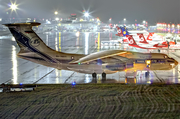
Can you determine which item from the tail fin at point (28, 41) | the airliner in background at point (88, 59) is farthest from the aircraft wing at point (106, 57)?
the tail fin at point (28, 41)

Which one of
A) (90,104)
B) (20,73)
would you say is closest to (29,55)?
(20,73)

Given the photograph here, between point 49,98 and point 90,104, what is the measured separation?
3.88 meters

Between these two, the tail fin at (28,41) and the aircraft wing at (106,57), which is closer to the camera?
the aircraft wing at (106,57)

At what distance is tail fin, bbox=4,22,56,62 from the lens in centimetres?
2773

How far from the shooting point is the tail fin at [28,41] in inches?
1092

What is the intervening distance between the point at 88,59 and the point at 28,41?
305 inches

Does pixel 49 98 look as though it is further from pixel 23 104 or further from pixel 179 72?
pixel 179 72

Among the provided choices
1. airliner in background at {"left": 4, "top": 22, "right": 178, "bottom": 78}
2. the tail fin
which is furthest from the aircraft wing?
the tail fin

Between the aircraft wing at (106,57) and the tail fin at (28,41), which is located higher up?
the tail fin at (28,41)

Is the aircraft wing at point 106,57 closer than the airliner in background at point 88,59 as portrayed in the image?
Yes

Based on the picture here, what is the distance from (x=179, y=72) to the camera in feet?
105

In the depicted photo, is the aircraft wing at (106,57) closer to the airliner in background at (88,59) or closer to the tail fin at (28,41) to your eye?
the airliner in background at (88,59)

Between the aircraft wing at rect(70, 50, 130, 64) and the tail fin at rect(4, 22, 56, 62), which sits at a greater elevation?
the tail fin at rect(4, 22, 56, 62)

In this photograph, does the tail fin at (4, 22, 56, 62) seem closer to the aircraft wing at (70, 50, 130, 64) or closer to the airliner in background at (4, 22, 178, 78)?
the airliner in background at (4, 22, 178, 78)
